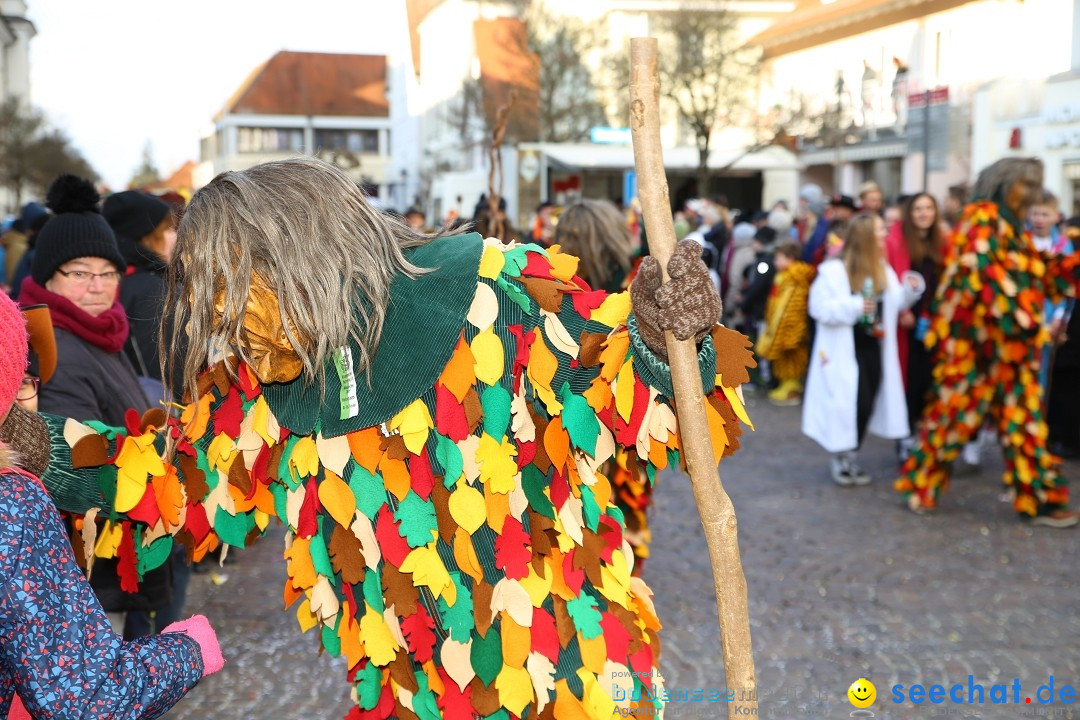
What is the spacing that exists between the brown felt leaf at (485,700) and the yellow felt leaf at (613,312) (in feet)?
2.35

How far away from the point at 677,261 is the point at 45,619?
1121 millimetres

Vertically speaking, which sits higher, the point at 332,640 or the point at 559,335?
the point at 559,335

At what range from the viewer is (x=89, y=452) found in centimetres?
227

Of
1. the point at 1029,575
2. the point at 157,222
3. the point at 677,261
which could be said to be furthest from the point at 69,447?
the point at 1029,575

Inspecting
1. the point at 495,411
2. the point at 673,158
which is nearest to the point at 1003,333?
the point at 495,411

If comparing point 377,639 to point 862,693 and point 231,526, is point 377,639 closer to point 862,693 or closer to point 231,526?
point 231,526

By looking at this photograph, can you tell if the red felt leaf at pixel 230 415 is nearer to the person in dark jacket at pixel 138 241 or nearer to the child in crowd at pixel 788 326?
the person in dark jacket at pixel 138 241

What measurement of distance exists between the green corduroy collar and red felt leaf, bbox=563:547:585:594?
432 mm

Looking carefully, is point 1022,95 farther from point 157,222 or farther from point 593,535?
point 593,535

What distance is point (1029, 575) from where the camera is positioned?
517 centimetres

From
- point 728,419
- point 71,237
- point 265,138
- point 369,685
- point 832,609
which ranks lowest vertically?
point 832,609

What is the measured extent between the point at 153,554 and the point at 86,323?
135 cm

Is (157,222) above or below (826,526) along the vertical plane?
above

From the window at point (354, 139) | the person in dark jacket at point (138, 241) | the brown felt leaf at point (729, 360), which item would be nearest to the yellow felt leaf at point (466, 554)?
the brown felt leaf at point (729, 360)
